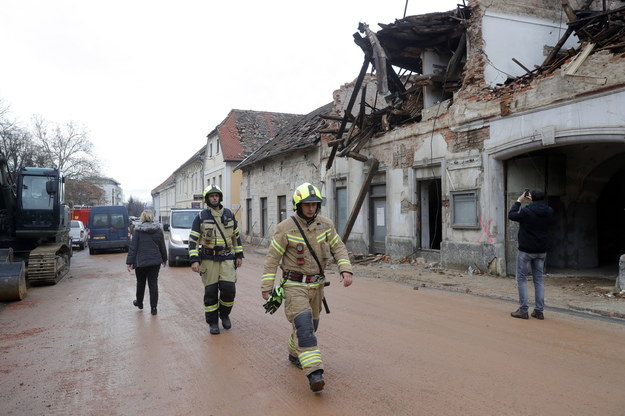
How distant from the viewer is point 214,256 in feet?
20.8

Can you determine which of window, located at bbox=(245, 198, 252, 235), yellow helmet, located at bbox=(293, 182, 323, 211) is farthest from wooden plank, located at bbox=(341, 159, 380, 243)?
window, located at bbox=(245, 198, 252, 235)

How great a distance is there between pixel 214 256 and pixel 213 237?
254mm

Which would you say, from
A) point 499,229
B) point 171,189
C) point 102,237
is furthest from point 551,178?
point 171,189

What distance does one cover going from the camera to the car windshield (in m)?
16.9

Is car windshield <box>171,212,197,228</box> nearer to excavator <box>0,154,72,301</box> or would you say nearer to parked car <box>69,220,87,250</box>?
excavator <box>0,154,72,301</box>

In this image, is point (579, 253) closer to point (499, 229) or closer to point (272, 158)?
point (499, 229)

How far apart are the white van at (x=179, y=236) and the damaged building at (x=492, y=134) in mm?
5591

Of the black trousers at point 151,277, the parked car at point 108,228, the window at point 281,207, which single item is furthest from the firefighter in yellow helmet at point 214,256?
the parked car at point 108,228

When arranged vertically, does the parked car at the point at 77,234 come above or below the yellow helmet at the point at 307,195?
below

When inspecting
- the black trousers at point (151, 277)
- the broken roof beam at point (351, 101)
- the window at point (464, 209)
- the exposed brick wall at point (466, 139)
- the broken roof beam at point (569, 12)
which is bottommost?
the black trousers at point (151, 277)

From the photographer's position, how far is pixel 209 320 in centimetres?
633

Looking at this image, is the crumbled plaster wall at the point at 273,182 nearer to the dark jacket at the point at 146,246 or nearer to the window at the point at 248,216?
the window at the point at 248,216

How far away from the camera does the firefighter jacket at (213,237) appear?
6324mm

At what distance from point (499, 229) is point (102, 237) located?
18.2m
